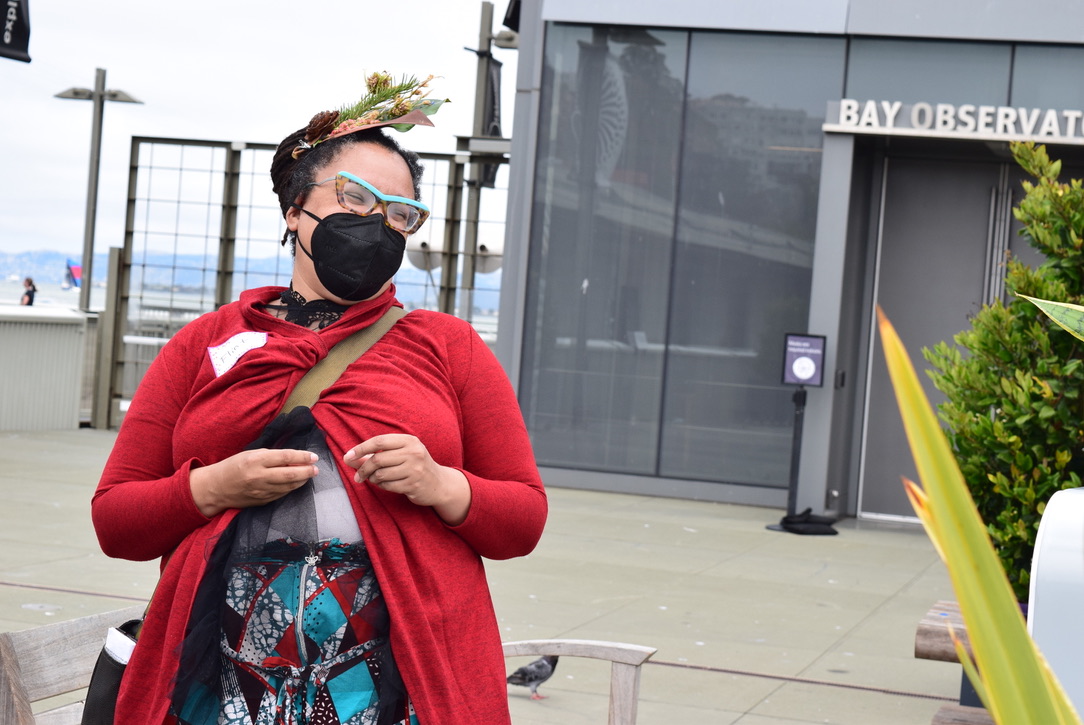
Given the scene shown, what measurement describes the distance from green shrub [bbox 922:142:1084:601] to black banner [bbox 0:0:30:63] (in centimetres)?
953

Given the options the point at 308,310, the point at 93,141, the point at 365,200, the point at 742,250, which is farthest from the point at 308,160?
the point at 93,141

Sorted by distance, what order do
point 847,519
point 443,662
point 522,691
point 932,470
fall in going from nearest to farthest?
point 932,470, point 443,662, point 522,691, point 847,519

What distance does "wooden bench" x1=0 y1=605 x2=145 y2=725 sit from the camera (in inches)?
96.2

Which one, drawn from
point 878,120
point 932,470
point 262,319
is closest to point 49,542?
point 262,319

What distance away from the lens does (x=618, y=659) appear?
123 inches

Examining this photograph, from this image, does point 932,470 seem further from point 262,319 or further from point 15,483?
point 15,483

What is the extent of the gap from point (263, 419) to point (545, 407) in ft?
35.5

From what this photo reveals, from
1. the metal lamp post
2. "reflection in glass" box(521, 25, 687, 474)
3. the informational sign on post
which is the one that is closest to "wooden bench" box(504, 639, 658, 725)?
the informational sign on post

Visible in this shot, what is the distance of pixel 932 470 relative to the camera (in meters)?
0.56

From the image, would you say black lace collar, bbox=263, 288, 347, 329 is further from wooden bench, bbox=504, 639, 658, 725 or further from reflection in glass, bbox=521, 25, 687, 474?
reflection in glass, bbox=521, 25, 687, 474

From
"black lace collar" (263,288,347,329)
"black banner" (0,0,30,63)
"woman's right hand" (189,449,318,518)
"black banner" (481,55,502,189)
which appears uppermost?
"black banner" (481,55,502,189)

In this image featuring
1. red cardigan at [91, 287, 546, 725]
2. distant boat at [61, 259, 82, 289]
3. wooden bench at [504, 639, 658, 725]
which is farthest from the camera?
distant boat at [61, 259, 82, 289]

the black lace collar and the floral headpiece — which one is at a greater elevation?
the floral headpiece

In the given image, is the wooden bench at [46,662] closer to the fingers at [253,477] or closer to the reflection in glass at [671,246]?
the fingers at [253,477]
